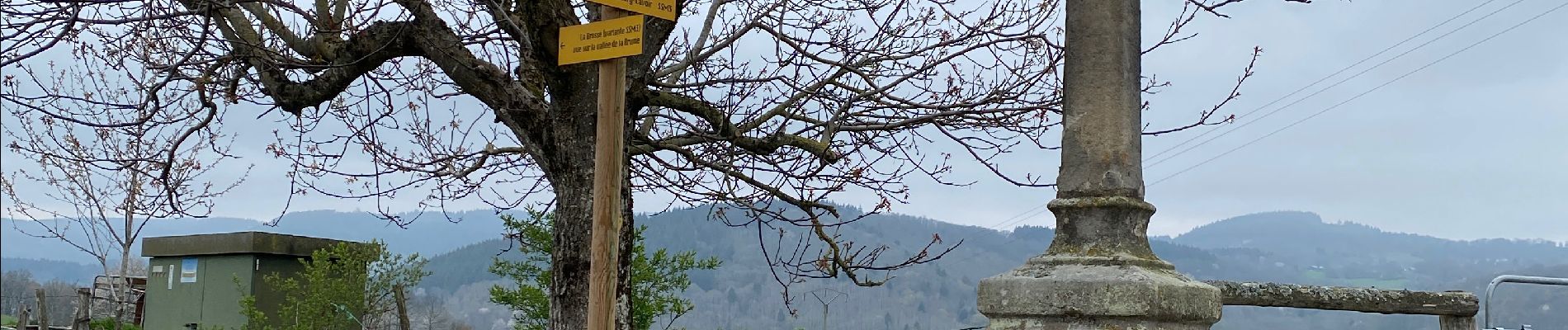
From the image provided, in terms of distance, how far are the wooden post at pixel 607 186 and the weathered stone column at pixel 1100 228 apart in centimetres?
123

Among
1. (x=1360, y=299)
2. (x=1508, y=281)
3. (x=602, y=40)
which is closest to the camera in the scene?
(x=602, y=40)

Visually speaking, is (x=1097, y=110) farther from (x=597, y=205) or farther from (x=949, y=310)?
(x=949, y=310)

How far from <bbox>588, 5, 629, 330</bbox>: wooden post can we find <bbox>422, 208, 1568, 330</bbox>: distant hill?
138cm

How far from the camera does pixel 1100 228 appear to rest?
11.5 ft

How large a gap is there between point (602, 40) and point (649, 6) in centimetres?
19

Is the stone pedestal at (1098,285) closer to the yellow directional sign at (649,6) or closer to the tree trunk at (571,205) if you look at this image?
the yellow directional sign at (649,6)

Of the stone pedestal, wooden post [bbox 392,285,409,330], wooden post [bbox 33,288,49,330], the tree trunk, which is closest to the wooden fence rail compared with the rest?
the stone pedestal

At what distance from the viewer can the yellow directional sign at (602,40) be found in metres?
3.64

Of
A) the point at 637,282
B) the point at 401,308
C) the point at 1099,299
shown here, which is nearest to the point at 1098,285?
the point at 1099,299

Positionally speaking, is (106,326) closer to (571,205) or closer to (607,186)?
(571,205)

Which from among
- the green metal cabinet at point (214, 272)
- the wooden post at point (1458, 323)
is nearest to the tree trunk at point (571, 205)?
the wooden post at point (1458, 323)

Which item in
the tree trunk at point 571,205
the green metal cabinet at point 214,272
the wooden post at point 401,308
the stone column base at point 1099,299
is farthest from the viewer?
the green metal cabinet at point 214,272

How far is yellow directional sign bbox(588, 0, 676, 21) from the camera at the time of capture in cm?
366

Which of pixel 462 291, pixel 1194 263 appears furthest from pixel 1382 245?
pixel 462 291
